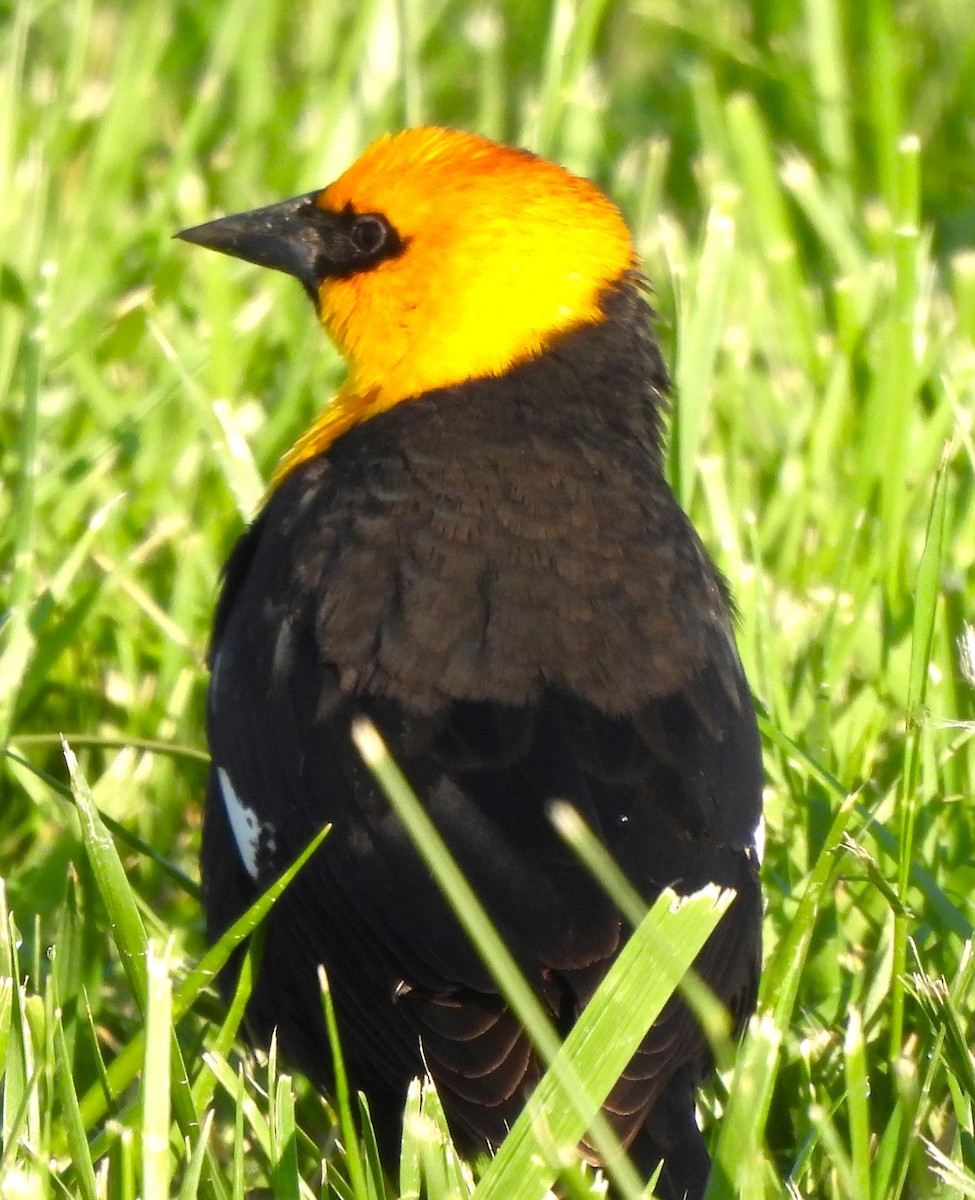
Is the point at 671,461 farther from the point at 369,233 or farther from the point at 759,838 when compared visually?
the point at 759,838

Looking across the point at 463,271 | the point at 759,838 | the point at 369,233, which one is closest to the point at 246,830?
the point at 759,838

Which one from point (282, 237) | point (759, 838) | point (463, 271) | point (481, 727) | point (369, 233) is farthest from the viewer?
point (282, 237)

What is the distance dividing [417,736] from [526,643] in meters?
0.21

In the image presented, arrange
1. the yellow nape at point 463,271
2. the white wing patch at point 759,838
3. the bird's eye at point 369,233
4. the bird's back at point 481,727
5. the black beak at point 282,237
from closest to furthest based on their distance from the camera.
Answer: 1. the bird's back at point 481,727
2. the white wing patch at point 759,838
3. the yellow nape at point 463,271
4. the bird's eye at point 369,233
5. the black beak at point 282,237

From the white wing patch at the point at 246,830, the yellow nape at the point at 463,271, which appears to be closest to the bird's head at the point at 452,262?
the yellow nape at the point at 463,271

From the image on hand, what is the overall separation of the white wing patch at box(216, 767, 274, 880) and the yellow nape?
24.2 inches

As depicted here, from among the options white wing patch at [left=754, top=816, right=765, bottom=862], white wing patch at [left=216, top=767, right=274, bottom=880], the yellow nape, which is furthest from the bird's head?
white wing patch at [left=754, top=816, right=765, bottom=862]

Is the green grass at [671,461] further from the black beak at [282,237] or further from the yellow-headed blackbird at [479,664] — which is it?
the black beak at [282,237]

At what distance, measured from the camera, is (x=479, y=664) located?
8.58 ft

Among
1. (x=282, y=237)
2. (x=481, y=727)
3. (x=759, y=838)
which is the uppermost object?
(x=282, y=237)

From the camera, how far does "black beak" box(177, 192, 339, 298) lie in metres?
3.47

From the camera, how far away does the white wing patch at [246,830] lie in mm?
2701

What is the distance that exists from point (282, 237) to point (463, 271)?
468 mm

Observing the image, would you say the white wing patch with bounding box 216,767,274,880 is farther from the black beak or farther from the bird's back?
the black beak
